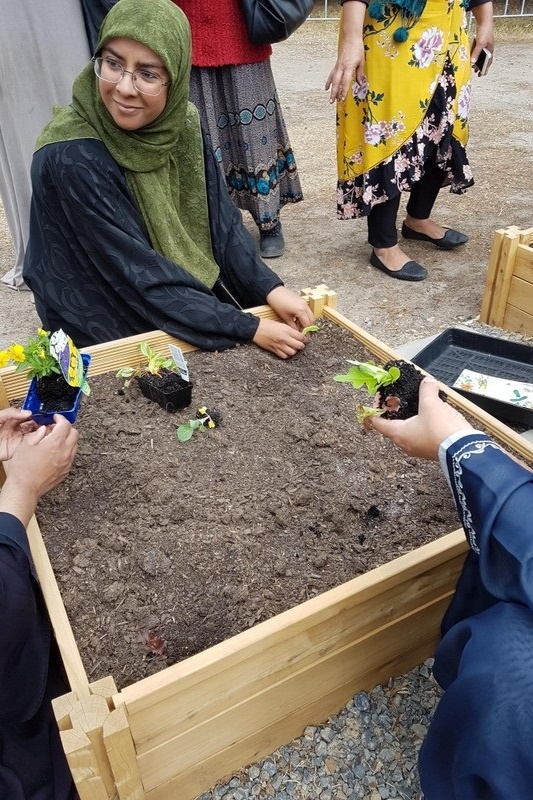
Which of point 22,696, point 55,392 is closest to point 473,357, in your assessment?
point 55,392

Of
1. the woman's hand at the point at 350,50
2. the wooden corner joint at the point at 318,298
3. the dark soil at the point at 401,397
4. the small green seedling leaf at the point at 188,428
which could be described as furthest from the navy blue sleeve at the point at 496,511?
the woman's hand at the point at 350,50

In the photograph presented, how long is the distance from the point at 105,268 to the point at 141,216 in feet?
0.72

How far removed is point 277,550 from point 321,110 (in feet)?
22.5

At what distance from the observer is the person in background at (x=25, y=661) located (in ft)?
3.55

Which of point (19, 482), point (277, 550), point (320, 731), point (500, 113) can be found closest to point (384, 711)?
point (320, 731)

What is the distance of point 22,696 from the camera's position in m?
1.13

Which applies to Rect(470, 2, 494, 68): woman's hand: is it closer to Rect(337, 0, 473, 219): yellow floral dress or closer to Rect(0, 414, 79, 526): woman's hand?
Rect(337, 0, 473, 219): yellow floral dress

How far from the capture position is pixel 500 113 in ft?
22.4

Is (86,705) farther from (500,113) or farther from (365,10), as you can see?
(500,113)

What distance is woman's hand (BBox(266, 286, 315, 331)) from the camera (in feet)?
7.24

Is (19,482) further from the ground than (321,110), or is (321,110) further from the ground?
(19,482)

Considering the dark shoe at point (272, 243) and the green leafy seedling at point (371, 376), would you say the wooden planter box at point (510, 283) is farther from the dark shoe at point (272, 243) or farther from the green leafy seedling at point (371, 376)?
the green leafy seedling at point (371, 376)

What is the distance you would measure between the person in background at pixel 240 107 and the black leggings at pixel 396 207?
2.00 feet

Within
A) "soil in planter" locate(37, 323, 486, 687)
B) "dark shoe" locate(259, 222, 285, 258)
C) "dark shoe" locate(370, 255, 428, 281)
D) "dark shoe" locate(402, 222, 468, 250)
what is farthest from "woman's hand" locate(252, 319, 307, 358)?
"dark shoe" locate(402, 222, 468, 250)
